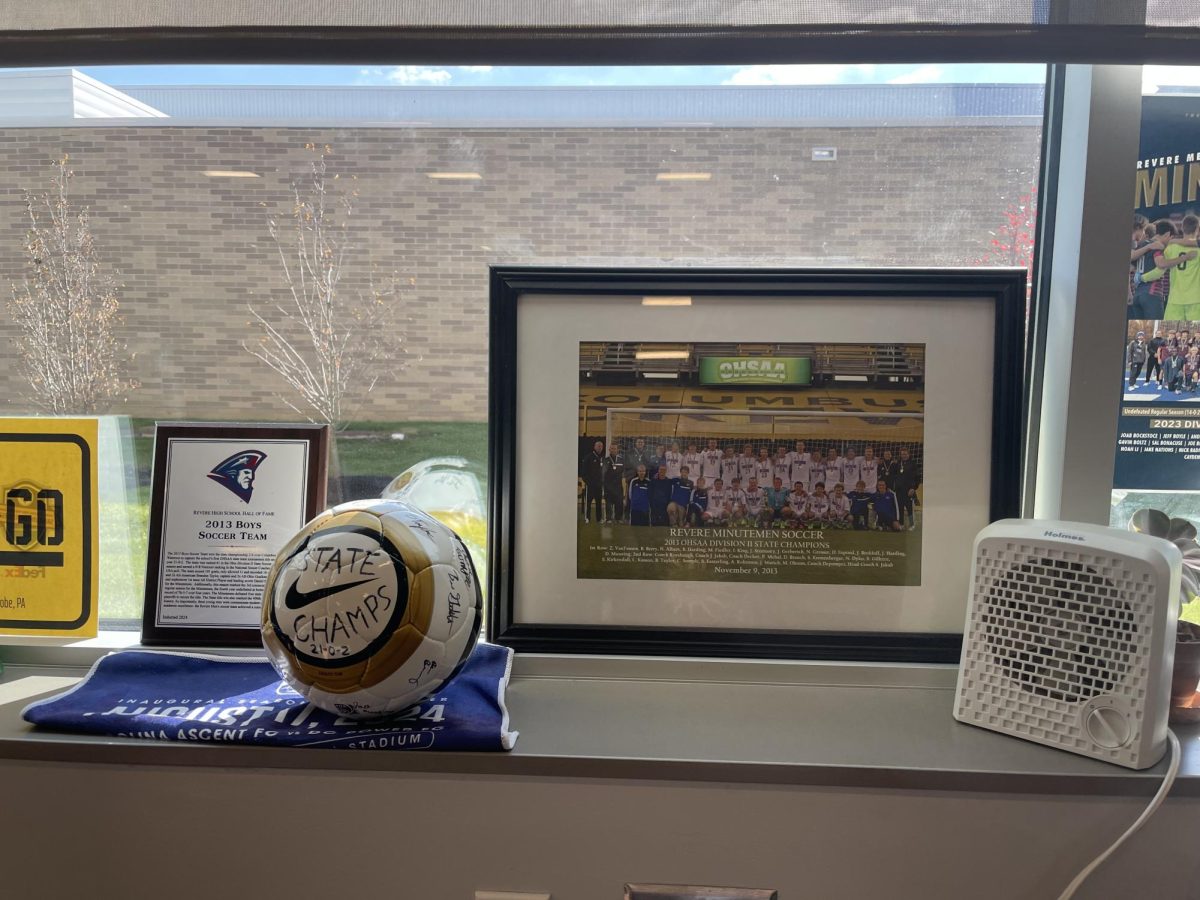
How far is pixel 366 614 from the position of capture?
2.95 ft

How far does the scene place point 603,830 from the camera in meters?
0.96

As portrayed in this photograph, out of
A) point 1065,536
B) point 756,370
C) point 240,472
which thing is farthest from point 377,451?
point 1065,536

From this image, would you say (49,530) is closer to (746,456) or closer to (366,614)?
(366,614)

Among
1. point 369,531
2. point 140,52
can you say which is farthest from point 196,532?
point 140,52

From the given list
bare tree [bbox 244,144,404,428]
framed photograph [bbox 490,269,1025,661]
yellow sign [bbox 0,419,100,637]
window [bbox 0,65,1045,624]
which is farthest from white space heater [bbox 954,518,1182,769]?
yellow sign [bbox 0,419,100,637]

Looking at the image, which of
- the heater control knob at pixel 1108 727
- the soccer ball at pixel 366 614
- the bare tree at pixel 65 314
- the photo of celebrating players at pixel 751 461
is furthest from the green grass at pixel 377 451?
the heater control knob at pixel 1108 727

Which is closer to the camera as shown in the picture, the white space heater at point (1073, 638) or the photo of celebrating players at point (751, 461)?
the white space heater at point (1073, 638)

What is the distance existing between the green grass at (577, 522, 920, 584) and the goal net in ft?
0.43

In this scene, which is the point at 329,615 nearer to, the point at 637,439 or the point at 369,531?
the point at 369,531

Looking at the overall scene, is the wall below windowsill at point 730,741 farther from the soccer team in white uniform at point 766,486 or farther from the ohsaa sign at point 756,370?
the ohsaa sign at point 756,370

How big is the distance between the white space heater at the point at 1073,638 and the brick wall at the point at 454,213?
488 mm

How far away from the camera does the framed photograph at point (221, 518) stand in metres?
1.21

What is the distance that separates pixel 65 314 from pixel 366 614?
0.89 m

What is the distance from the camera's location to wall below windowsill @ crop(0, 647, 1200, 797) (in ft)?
3.00
